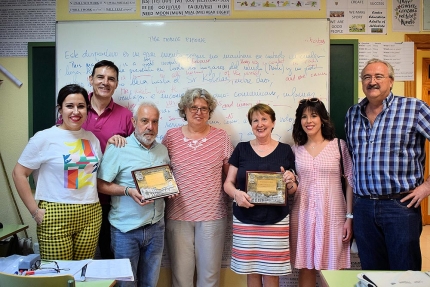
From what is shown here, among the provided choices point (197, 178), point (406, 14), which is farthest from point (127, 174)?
point (406, 14)

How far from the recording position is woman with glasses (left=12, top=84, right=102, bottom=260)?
6.34 ft

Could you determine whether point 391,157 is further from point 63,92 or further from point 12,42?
point 12,42

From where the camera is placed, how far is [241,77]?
108 inches

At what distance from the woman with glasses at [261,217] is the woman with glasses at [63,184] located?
93 cm

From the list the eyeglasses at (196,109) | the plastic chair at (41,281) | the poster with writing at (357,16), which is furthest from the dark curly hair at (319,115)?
the plastic chair at (41,281)

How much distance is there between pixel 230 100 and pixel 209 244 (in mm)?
1168

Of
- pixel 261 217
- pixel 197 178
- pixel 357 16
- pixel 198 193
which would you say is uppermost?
pixel 357 16

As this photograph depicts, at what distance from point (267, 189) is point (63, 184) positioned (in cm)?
126

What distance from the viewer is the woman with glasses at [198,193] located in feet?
7.63

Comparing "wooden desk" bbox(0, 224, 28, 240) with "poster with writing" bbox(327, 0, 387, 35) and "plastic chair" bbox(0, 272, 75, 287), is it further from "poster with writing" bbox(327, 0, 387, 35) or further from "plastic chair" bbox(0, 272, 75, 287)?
"poster with writing" bbox(327, 0, 387, 35)

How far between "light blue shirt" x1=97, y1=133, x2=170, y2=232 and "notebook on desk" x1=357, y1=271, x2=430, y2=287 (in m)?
1.32

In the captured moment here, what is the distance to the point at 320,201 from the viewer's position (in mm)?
2227

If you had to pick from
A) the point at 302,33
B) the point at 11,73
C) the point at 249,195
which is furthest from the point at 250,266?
the point at 11,73

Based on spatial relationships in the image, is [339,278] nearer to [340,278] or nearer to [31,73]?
[340,278]
